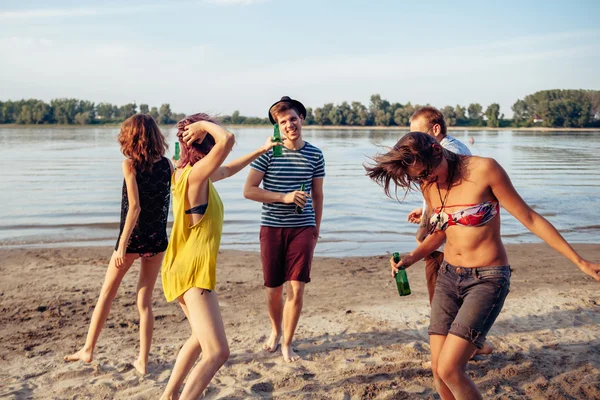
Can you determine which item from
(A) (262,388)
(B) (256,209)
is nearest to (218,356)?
(A) (262,388)

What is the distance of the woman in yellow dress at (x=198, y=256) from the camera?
11.6 ft

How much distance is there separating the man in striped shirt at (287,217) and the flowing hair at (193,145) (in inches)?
52.0

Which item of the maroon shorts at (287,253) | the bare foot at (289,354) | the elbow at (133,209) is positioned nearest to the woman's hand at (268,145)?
the maroon shorts at (287,253)

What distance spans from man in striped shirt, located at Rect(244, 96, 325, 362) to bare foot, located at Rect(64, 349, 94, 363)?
1.59 metres

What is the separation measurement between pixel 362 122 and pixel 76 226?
11169 centimetres

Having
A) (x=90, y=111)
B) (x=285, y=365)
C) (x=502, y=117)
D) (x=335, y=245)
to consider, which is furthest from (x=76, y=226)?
(x=502, y=117)

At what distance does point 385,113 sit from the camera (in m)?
118

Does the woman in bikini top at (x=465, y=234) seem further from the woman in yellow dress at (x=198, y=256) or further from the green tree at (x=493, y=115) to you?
the green tree at (x=493, y=115)

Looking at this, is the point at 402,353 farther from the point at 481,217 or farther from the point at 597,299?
the point at 597,299

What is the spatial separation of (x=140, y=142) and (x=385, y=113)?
116m

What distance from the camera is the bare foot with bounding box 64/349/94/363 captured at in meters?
5.03

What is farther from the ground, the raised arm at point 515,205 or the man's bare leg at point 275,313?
the raised arm at point 515,205

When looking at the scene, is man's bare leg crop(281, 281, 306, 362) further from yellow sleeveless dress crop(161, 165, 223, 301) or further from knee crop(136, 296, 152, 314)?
yellow sleeveless dress crop(161, 165, 223, 301)

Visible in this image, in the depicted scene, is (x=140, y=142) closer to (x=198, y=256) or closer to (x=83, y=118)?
(x=198, y=256)
